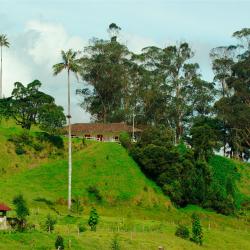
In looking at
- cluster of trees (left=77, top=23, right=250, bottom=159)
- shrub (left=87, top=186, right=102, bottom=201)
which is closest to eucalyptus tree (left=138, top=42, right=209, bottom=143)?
cluster of trees (left=77, top=23, right=250, bottom=159)

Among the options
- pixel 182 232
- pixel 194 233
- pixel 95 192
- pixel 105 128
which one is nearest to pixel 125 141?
pixel 105 128

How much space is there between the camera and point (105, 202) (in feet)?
305

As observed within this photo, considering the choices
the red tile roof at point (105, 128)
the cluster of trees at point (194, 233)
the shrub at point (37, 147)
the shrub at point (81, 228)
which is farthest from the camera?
the red tile roof at point (105, 128)

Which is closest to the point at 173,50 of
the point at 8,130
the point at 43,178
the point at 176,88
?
the point at 176,88

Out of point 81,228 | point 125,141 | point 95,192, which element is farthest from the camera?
point 125,141

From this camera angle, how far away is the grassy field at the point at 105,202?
2500 inches

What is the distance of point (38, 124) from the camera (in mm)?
113812

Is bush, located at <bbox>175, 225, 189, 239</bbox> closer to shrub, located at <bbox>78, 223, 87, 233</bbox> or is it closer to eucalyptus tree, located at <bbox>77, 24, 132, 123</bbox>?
shrub, located at <bbox>78, 223, 87, 233</bbox>

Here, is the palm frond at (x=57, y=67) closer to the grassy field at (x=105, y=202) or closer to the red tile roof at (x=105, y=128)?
the grassy field at (x=105, y=202)

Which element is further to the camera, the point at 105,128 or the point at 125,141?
the point at 105,128

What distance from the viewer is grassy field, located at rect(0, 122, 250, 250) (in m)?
63.5

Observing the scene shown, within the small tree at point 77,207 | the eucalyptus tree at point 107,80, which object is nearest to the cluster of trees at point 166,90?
the eucalyptus tree at point 107,80

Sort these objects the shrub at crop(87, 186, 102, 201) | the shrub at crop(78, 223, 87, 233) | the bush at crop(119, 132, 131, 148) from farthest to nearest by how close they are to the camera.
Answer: the bush at crop(119, 132, 131, 148)
the shrub at crop(87, 186, 102, 201)
the shrub at crop(78, 223, 87, 233)

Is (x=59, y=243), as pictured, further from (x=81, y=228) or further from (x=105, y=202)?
(x=105, y=202)
